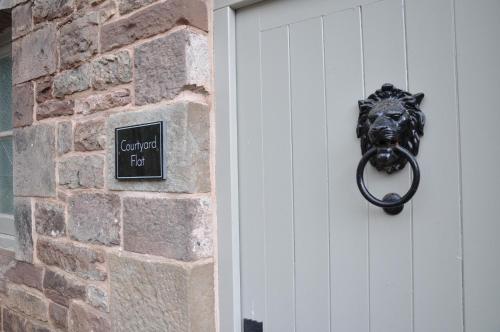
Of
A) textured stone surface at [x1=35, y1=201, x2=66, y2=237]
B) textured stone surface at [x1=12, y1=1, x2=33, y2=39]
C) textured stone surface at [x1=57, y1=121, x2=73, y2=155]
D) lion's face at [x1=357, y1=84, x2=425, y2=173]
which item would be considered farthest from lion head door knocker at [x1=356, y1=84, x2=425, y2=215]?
textured stone surface at [x1=12, y1=1, x2=33, y2=39]

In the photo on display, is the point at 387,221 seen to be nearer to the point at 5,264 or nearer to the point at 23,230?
the point at 23,230

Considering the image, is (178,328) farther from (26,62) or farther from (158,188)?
(26,62)

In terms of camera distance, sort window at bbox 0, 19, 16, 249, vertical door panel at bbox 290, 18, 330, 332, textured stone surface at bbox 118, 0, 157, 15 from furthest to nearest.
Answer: window at bbox 0, 19, 16, 249 < textured stone surface at bbox 118, 0, 157, 15 < vertical door panel at bbox 290, 18, 330, 332

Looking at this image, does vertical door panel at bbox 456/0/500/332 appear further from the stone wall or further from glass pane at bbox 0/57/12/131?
glass pane at bbox 0/57/12/131

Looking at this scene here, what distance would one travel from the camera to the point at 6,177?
2.52 metres

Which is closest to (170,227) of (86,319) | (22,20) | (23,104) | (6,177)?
(86,319)

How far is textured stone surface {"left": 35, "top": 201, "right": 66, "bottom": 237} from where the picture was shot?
6.01 feet

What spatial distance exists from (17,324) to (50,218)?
747 millimetres

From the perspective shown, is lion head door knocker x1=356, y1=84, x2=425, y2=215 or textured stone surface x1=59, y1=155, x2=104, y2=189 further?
textured stone surface x1=59, y1=155, x2=104, y2=189

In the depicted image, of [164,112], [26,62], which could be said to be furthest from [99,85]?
[26,62]

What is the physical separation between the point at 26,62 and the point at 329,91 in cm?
176

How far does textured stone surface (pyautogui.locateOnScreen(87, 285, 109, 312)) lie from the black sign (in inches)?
20.7

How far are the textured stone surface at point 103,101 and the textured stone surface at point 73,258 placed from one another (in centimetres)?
64

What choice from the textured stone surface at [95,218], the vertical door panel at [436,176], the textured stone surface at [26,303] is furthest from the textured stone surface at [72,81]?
the vertical door panel at [436,176]
